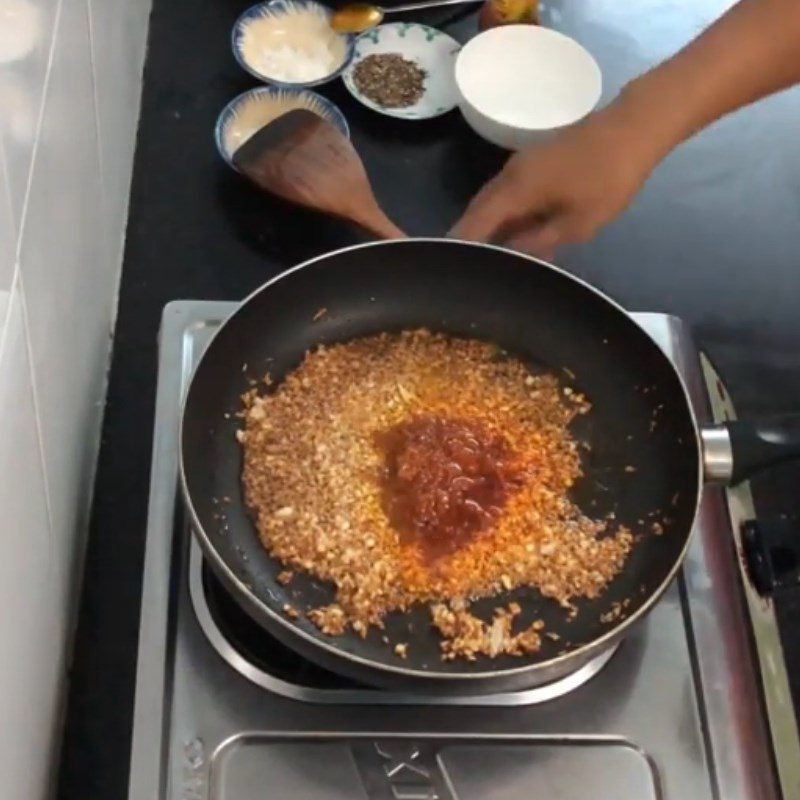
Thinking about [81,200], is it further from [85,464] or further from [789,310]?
[789,310]

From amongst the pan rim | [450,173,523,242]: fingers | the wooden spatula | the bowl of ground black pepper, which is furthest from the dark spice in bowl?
the pan rim

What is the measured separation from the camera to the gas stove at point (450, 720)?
0.69 m

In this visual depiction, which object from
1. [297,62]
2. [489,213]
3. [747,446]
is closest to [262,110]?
[297,62]

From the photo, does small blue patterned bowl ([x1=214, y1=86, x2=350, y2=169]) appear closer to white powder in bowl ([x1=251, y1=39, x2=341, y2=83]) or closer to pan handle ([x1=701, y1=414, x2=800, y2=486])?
white powder in bowl ([x1=251, y1=39, x2=341, y2=83])

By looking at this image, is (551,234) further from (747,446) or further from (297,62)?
(297,62)

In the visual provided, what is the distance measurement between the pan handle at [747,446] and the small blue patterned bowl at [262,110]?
18.7 inches

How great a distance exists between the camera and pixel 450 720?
724 mm

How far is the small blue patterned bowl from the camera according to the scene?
1.06m

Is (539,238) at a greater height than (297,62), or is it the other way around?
(297,62)

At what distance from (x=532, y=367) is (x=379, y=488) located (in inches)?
7.0

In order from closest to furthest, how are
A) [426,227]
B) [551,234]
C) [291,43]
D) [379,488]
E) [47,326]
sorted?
1. [47,326]
2. [379,488]
3. [551,234]
4. [426,227]
5. [291,43]

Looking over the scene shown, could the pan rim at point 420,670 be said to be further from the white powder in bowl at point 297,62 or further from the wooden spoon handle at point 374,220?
the white powder in bowl at point 297,62

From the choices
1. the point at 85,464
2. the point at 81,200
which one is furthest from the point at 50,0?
the point at 85,464

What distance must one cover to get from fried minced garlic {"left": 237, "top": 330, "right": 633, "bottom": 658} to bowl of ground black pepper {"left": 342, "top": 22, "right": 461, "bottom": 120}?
1.00ft
